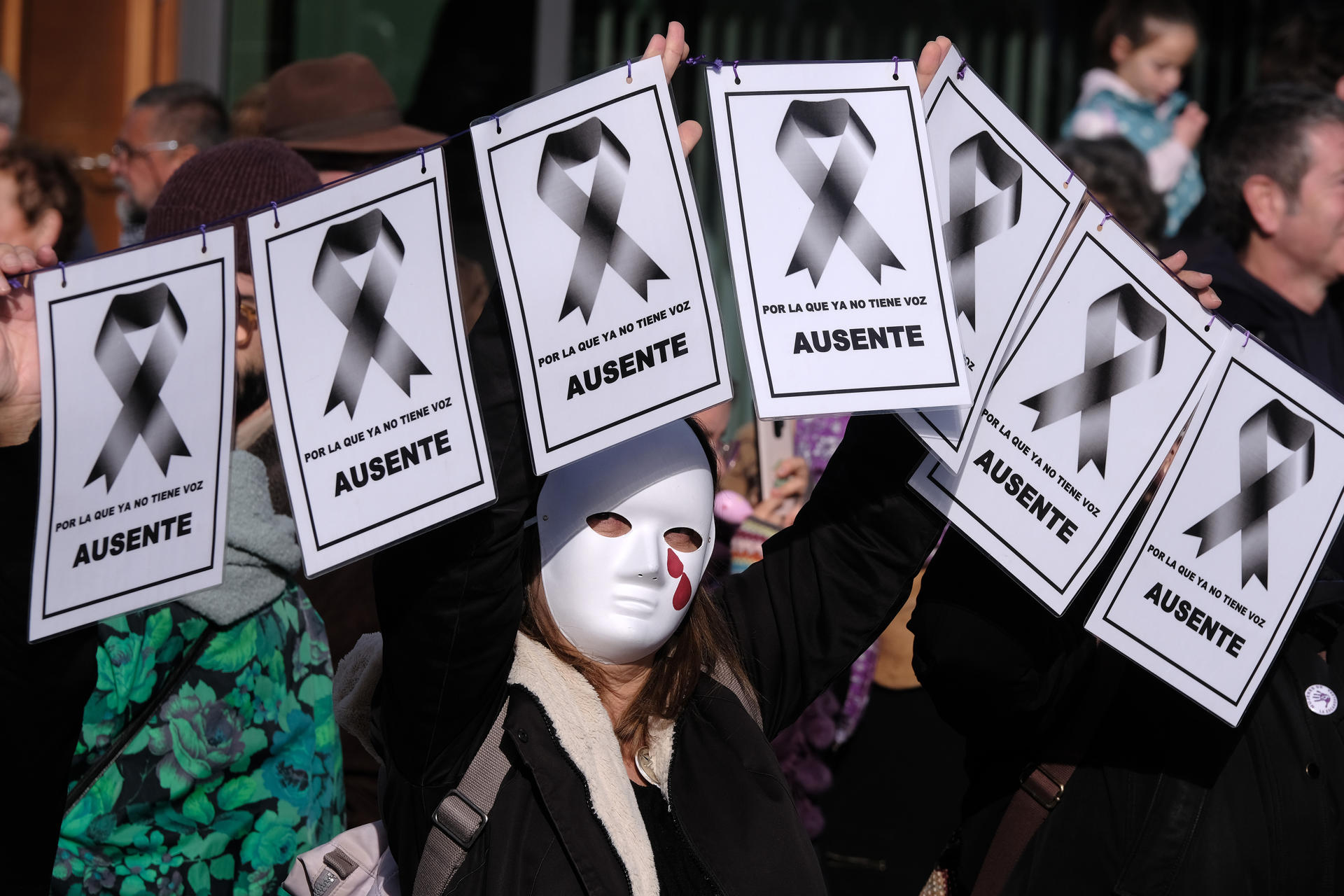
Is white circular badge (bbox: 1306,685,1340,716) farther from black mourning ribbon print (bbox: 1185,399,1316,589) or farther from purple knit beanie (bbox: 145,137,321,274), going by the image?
purple knit beanie (bbox: 145,137,321,274)

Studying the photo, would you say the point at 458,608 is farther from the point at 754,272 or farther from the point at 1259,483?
the point at 1259,483

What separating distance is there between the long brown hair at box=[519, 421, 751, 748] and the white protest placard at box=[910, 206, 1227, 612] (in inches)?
15.6

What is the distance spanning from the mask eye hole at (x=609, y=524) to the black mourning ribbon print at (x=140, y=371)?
0.60m

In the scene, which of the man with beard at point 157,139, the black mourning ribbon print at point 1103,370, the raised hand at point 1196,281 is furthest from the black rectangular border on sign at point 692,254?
the man with beard at point 157,139

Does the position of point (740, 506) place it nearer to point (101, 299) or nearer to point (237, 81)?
point (101, 299)

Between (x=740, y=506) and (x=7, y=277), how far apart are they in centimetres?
196

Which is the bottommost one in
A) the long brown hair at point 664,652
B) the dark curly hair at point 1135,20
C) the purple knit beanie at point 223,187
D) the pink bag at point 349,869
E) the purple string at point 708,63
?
the pink bag at point 349,869

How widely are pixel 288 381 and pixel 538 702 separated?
0.58 m

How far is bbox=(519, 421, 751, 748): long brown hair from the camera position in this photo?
7.51 ft

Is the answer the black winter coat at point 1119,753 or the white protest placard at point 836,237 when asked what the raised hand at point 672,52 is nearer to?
the white protest placard at point 836,237

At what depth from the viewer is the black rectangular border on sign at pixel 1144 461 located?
7.60ft

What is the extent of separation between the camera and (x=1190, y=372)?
2406mm

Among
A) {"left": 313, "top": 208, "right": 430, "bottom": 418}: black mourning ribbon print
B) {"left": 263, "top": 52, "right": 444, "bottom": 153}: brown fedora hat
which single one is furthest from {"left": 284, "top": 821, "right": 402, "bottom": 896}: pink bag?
{"left": 263, "top": 52, "right": 444, "bottom": 153}: brown fedora hat

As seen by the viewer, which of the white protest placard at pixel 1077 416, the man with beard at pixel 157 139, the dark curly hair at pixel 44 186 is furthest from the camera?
the man with beard at pixel 157 139
